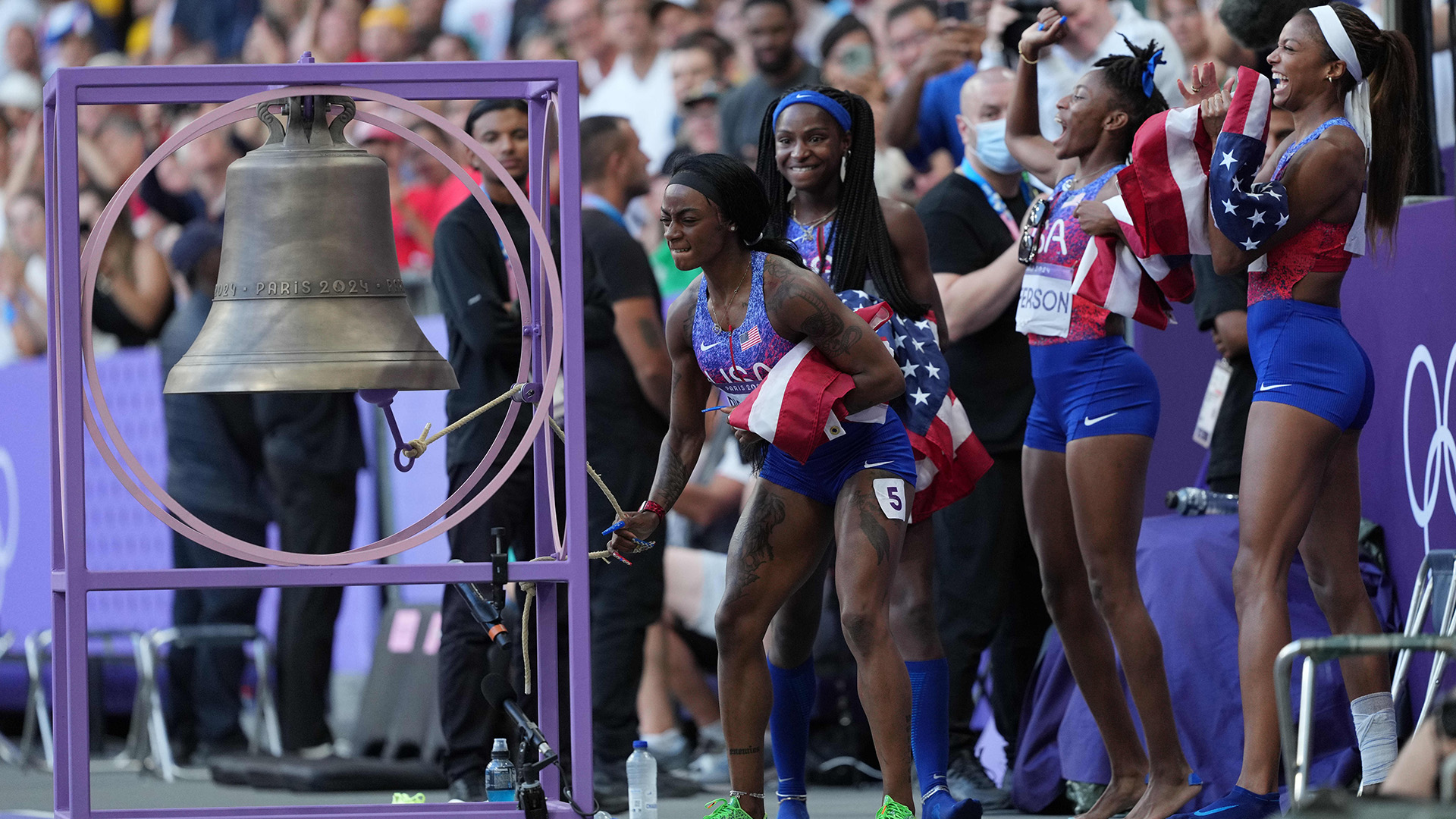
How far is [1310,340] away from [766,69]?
159 inches

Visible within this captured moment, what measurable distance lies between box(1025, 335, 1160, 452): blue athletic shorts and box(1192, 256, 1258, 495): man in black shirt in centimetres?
87

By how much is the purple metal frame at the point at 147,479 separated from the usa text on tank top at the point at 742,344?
0.48 meters

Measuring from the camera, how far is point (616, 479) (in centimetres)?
595

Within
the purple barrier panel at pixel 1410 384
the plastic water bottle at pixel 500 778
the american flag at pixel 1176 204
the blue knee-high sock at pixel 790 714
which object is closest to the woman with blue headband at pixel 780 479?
the blue knee-high sock at pixel 790 714

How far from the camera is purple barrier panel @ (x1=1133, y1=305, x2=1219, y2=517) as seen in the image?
6.44m

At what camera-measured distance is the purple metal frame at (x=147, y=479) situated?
11.7ft

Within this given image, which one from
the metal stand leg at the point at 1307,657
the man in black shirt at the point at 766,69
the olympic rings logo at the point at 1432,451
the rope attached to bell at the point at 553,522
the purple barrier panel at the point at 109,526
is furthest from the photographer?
the purple barrier panel at the point at 109,526

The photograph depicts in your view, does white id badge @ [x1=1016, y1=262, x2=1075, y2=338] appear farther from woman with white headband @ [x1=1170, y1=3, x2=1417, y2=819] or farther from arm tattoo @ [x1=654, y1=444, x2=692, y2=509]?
arm tattoo @ [x1=654, y1=444, x2=692, y2=509]

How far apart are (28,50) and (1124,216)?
30.5 feet

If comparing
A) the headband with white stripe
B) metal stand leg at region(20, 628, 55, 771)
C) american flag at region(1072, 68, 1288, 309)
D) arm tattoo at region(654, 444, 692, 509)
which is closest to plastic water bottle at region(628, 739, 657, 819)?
arm tattoo at region(654, 444, 692, 509)

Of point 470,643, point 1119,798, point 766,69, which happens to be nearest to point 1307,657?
point 1119,798

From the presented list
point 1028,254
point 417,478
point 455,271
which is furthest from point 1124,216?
point 417,478

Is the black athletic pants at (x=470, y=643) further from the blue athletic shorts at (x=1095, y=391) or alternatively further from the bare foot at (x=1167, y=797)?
the bare foot at (x=1167, y=797)

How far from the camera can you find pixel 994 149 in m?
5.57
